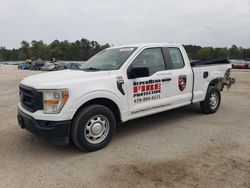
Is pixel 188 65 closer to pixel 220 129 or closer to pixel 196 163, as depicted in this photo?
pixel 220 129

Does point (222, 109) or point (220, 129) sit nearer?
point (220, 129)

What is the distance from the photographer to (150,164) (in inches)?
152

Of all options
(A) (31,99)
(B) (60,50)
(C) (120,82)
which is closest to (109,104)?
(C) (120,82)

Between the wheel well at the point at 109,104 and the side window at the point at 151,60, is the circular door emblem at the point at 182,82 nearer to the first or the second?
the side window at the point at 151,60

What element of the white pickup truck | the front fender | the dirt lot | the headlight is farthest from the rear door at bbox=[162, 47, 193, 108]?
the headlight

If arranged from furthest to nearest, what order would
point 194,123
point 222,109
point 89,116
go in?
point 222,109
point 194,123
point 89,116

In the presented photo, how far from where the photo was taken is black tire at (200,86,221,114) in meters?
6.55

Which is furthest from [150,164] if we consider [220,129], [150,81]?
[220,129]

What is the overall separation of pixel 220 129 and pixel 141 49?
93.7 inches

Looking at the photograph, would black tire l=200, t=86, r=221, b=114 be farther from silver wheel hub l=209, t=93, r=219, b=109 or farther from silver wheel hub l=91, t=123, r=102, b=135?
silver wheel hub l=91, t=123, r=102, b=135

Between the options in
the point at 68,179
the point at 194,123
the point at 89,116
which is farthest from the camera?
the point at 194,123

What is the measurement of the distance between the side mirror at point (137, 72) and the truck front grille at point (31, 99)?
1.63 m

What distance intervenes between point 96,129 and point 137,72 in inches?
49.9

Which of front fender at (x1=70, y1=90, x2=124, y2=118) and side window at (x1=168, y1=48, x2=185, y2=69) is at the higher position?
side window at (x1=168, y1=48, x2=185, y2=69)
